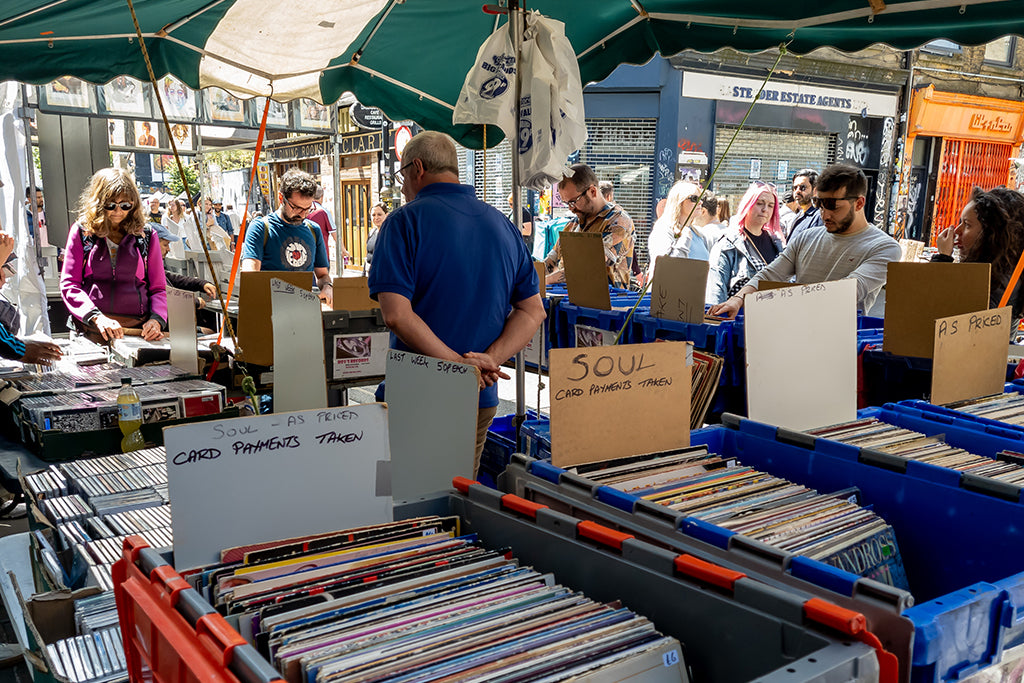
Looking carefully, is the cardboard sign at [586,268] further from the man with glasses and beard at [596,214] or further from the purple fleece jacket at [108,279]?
the purple fleece jacket at [108,279]

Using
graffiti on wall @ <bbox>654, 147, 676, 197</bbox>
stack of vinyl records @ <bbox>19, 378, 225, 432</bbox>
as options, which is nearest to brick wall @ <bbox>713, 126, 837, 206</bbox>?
graffiti on wall @ <bbox>654, 147, 676, 197</bbox>

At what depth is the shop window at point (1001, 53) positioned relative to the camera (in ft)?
54.9

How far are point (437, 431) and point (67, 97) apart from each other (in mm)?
7555

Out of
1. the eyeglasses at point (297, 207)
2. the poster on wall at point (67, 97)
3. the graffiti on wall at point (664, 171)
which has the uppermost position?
the poster on wall at point (67, 97)

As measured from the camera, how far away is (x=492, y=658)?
987mm

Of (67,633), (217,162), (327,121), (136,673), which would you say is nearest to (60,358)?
(67,633)

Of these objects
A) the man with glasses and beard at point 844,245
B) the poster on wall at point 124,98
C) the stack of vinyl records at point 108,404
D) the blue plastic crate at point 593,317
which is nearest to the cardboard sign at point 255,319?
the stack of vinyl records at point 108,404

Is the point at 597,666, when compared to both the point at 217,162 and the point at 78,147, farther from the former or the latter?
the point at 217,162

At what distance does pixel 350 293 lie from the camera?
4.63 metres

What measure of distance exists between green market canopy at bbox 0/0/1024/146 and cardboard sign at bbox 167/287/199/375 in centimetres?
158

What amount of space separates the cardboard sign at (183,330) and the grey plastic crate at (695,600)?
8.16 feet

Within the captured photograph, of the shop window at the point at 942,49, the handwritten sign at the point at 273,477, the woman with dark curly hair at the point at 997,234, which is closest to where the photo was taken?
the handwritten sign at the point at 273,477

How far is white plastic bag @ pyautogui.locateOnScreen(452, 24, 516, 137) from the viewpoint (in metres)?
3.14

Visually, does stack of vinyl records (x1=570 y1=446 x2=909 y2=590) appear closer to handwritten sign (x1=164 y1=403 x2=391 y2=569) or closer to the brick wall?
handwritten sign (x1=164 y1=403 x2=391 y2=569)
